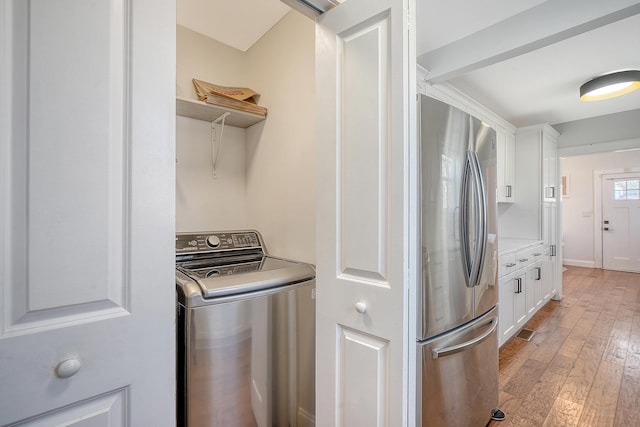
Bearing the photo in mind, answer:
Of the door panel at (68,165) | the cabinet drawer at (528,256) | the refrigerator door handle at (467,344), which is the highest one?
the door panel at (68,165)

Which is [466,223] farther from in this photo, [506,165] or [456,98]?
[506,165]

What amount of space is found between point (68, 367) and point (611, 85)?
369 centimetres

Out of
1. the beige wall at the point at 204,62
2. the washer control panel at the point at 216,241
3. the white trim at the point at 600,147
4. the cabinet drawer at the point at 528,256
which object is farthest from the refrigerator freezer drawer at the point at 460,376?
the white trim at the point at 600,147

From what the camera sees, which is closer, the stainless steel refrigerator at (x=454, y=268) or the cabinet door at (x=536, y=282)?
the stainless steel refrigerator at (x=454, y=268)

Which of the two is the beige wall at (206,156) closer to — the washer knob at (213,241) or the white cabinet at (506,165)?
the washer knob at (213,241)

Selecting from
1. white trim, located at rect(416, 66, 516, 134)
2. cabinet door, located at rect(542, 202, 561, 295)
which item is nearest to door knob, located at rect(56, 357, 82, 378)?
white trim, located at rect(416, 66, 516, 134)

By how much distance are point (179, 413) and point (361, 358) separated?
804mm

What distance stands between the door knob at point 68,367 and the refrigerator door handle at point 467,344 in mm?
1178

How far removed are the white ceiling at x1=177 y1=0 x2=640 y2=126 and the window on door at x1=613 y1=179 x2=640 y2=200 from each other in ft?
12.3

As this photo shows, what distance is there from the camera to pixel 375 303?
963 mm

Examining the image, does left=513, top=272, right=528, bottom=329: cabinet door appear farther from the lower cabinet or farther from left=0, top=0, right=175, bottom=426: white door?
left=0, top=0, right=175, bottom=426: white door

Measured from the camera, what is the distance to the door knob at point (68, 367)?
1.93ft

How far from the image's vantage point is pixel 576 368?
2248 mm

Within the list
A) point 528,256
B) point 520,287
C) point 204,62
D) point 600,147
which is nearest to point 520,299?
point 520,287
